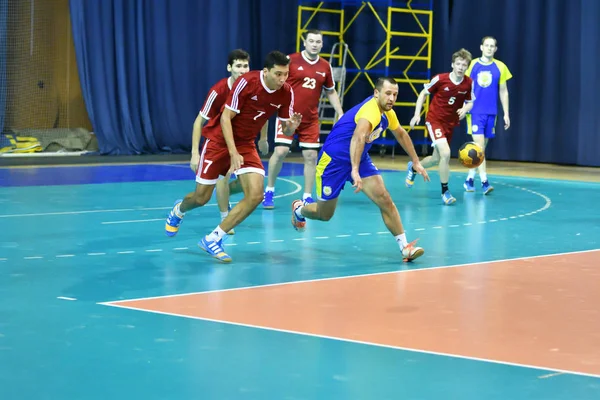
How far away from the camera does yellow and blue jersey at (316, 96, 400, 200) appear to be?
783cm

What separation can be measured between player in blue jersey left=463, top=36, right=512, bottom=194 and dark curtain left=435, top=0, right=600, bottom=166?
5.10m

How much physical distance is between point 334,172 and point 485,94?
624 cm

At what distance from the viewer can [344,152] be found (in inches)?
314

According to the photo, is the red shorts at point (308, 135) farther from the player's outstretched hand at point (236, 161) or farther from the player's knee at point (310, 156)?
the player's outstretched hand at point (236, 161)

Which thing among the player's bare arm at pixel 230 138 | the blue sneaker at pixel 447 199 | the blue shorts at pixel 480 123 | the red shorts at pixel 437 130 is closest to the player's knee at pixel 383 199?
the player's bare arm at pixel 230 138

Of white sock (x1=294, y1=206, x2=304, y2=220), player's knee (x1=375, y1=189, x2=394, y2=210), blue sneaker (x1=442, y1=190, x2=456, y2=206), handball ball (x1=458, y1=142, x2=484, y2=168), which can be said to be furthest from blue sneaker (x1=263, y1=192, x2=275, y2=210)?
player's knee (x1=375, y1=189, x2=394, y2=210)

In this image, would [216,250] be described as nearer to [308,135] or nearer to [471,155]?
[308,135]

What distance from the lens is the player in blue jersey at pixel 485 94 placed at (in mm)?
13602

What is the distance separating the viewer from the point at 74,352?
494 cm

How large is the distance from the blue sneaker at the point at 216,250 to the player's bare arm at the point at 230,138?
2.11 ft

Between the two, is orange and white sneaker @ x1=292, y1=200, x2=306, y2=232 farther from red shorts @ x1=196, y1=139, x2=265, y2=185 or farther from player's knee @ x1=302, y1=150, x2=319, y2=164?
player's knee @ x1=302, y1=150, x2=319, y2=164

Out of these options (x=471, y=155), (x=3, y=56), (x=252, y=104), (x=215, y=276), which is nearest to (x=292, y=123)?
(x=252, y=104)

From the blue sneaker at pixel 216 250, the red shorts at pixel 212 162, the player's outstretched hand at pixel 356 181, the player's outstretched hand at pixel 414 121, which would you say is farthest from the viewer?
the player's outstretched hand at pixel 414 121

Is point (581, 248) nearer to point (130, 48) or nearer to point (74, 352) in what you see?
point (74, 352)
